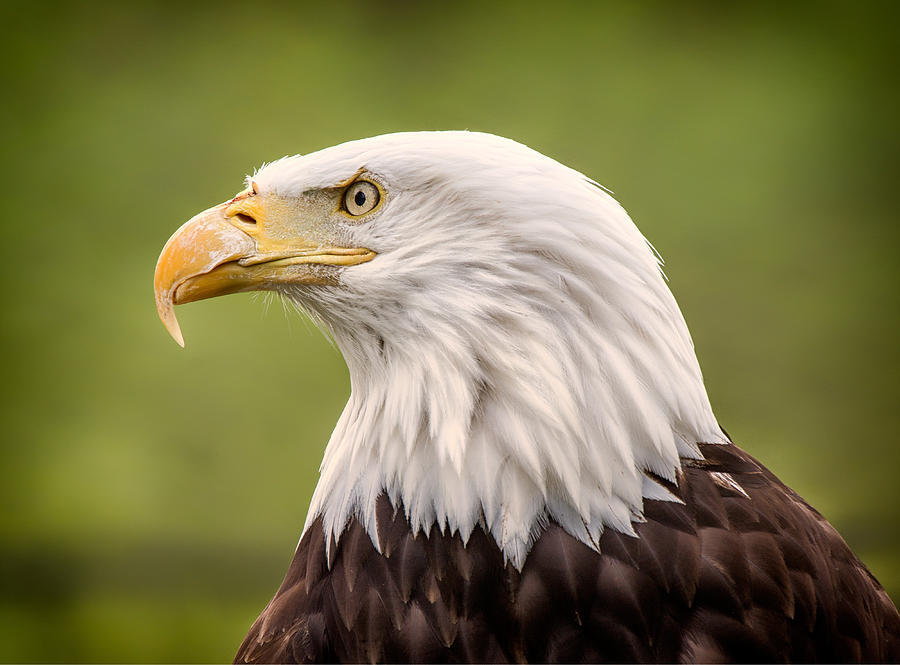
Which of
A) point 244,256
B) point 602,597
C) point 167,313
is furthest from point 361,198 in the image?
point 602,597

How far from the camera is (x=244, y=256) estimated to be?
1.00 metres

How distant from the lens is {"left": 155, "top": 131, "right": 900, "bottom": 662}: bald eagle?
903 millimetres

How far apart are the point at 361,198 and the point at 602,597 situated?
19.7 inches

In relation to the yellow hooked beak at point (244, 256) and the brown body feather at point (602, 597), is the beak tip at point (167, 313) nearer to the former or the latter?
the yellow hooked beak at point (244, 256)

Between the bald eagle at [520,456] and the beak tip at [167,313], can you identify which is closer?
the bald eagle at [520,456]

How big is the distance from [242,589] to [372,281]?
1.87 meters

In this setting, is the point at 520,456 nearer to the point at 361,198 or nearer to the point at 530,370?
the point at 530,370

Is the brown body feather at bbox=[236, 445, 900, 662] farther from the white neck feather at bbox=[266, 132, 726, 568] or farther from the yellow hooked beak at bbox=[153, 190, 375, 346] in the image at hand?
the yellow hooked beak at bbox=[153, 190, 375, 346]

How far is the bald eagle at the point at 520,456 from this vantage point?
0.90 meters

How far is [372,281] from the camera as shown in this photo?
0.97m

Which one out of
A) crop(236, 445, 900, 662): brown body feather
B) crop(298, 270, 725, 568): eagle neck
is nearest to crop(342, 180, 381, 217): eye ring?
crop(298, 270, 725, 568): eagle neck

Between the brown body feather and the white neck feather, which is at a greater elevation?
the white neck feather

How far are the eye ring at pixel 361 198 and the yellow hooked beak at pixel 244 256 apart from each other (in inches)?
1.7

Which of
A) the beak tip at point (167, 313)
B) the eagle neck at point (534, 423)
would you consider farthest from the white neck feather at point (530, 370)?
the beak tip at point (167, 313)
